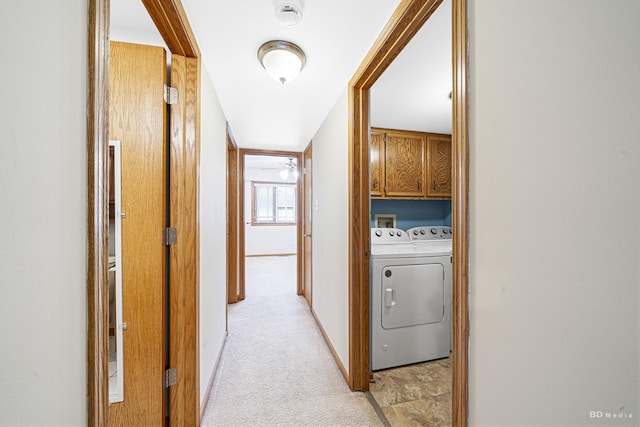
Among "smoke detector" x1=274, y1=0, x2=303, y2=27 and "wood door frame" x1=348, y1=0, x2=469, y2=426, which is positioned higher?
"smoke detector" x1=274, y1=0, x2=303, y2=27

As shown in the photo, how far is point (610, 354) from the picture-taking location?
44 centimetres

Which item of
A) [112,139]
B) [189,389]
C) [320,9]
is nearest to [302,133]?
[320,9]

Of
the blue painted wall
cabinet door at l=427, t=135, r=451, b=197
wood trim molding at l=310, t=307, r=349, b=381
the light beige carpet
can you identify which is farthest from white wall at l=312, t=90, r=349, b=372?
cabinet door at l=427, t=135, r=451, b=197

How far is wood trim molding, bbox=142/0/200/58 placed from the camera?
99cm

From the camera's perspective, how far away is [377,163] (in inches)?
106

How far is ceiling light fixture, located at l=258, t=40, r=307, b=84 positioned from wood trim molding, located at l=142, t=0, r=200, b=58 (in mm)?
370

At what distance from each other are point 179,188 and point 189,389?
3.49 ft

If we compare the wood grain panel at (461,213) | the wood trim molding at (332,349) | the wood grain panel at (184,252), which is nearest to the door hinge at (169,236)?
the wood grain panel at (184,252)

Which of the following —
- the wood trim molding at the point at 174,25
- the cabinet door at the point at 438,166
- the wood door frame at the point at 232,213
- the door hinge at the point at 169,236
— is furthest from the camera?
the wood door frame at the point at 232,213

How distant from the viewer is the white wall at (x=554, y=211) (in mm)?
424

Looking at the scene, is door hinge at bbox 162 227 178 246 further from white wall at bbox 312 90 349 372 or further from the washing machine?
the washing machine

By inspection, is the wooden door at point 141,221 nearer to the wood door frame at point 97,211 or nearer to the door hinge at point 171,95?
the door hinge at point 171,95

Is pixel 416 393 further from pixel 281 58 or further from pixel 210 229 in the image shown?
pixel 281 58

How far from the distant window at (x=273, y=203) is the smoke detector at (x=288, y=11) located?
592cm
